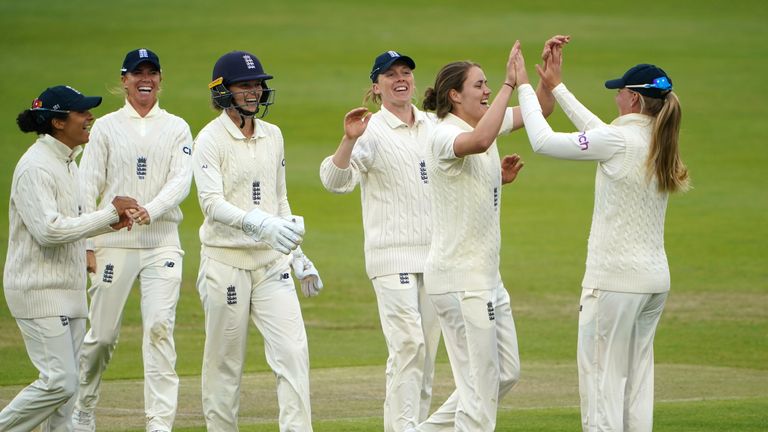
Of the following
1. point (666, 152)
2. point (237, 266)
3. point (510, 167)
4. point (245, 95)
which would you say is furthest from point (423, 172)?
point (666, 152)

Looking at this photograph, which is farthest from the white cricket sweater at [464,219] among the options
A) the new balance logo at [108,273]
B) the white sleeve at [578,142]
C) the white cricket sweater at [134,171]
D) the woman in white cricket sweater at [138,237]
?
the new balance logo at [108,273]

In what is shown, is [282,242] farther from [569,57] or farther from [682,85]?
[569,57]

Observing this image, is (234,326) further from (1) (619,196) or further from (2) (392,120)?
(1) (619,196)

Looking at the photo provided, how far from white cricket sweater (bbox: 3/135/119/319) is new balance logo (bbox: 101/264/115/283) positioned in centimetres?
134

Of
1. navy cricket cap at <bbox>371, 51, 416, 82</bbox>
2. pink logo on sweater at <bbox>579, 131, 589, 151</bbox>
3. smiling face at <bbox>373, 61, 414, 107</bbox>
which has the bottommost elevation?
pink logo on sweater at <bbox>579, 131, 589, 151</bbox>

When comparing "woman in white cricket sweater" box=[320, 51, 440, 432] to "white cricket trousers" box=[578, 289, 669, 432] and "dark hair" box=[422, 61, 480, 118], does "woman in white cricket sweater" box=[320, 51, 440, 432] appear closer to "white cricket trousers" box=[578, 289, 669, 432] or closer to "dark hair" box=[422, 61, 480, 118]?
"dark hair" box=[422, 61, 480, 118]

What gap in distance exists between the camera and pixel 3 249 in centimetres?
1962

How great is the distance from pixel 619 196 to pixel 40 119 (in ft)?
11.2

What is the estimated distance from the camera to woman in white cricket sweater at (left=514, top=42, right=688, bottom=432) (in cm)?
740

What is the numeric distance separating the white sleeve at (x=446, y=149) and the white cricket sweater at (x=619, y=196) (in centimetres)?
42

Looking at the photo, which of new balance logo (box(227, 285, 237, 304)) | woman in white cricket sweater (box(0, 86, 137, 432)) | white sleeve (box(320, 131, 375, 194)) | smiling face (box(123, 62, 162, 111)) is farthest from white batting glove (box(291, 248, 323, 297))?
smiling face (box(123, 62, 162, 111))

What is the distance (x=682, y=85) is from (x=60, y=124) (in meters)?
26.1

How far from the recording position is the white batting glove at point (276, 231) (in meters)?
7.61

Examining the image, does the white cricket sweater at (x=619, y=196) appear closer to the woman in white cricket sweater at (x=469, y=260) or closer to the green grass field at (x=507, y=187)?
the woman in white cricket sweater at (x=469, y=260)
